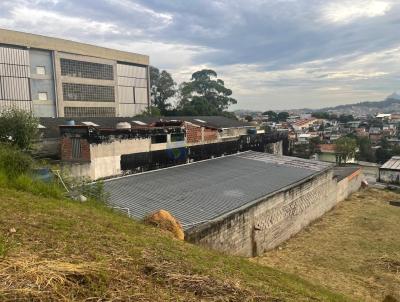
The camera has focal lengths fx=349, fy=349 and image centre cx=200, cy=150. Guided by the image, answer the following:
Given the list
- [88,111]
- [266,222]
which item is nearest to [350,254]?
[266,222]

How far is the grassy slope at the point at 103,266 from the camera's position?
13.0ft

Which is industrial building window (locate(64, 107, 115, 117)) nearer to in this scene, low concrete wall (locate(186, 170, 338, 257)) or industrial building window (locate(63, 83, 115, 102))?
industrial building window (locate(63, 83, 115, 102))

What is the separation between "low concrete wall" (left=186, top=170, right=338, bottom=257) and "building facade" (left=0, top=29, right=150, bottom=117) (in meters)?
26.7

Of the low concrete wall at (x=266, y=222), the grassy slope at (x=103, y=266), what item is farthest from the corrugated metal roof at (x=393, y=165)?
the grassy slope at (x=103, y=266)

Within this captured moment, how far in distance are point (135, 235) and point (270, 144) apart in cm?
2507

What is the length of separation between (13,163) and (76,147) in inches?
229

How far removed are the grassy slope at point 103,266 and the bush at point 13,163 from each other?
2.37 m

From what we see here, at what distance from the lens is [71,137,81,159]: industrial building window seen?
15.7m

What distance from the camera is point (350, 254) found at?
15484 mm

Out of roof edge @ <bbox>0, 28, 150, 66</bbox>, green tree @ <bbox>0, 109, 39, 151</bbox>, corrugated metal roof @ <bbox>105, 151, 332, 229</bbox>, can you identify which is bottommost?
corrugated metal roof @ <bbox>105, 151, 332, 229</bbox>

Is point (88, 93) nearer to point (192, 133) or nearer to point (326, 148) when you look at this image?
point (192, 133)

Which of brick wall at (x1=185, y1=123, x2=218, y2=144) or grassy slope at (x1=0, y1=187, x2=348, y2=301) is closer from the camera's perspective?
grassy slope at (x1=0, y1=187, x2=348, y2=301)

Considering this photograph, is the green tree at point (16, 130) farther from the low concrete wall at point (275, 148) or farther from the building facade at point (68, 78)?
the low concrete wall at point (275, 148)

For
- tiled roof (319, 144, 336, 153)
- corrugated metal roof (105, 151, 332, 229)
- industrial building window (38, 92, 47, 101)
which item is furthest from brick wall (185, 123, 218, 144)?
tiled roof (319, 144, 336, 153)
